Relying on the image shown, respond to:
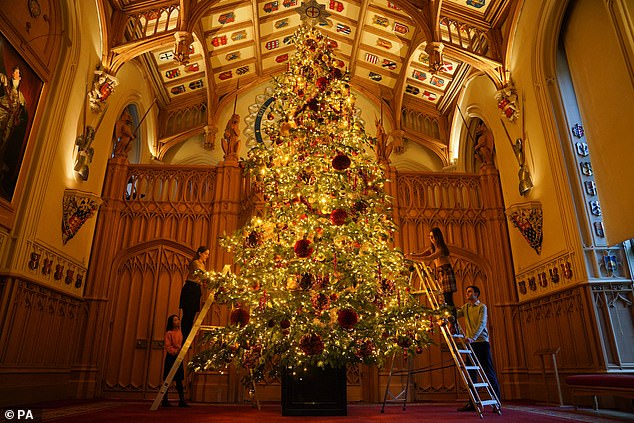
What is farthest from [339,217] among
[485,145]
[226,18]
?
[226,18]

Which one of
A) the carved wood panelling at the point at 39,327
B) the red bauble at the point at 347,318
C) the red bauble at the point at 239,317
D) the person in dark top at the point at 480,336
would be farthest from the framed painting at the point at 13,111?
the person in dark top at the point at 480,336

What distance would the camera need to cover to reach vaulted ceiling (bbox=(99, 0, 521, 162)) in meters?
8.65

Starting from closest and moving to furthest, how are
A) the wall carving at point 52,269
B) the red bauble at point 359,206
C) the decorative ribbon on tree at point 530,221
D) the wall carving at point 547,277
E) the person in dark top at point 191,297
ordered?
the red bauble at point 359,206 → the wall carving at point 52,269 → the person in dark top at point 191,297 → the wall carving at point 547,277 → the decorative ribbon on tree at point 530,221

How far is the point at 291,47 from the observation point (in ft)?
41.9

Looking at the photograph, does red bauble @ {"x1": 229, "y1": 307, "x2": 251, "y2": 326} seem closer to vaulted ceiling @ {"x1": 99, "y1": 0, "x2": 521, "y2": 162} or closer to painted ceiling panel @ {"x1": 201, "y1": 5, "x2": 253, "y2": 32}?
vaulted ceiling @ {"x1": 99, "y1": 0, "x2": 521, "y2": 162}

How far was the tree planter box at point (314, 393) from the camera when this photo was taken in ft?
15.9

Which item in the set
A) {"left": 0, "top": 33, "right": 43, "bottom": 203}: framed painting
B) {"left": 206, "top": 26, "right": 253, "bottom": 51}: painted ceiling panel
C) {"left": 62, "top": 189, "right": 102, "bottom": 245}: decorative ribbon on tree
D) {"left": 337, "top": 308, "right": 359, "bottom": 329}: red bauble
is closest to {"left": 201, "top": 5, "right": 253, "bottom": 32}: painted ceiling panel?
{"left": 206, "top": 26, "right": 253, "bottom": 51}: painted ceiling panel

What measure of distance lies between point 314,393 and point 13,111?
5.51 meters

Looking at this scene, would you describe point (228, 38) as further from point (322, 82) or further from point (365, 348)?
point (365, 348)

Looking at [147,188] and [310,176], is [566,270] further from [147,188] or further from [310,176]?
[147,188]

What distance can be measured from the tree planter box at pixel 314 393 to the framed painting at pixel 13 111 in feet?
15.0

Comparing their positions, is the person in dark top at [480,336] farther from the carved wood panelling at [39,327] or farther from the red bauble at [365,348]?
the carved wood panelling at [39,327]

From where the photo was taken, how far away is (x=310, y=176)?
5602mm

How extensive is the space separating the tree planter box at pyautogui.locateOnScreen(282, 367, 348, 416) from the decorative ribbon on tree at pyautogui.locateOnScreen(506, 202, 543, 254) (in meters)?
4.77
